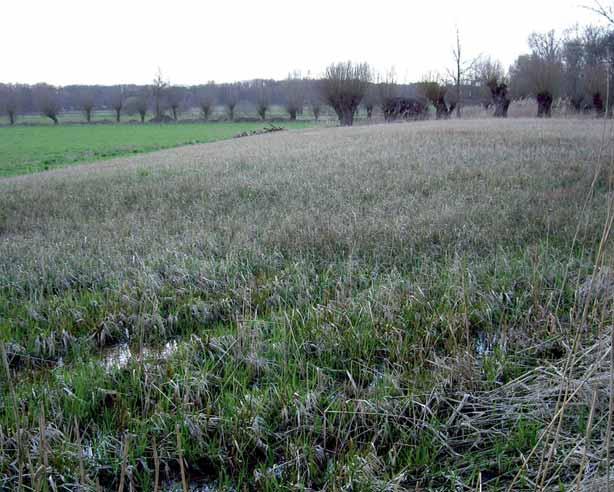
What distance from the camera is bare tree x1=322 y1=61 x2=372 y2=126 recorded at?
38.0 metres

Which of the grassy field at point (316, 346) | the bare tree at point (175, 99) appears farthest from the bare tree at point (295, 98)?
the grassy field at point (316, 346)

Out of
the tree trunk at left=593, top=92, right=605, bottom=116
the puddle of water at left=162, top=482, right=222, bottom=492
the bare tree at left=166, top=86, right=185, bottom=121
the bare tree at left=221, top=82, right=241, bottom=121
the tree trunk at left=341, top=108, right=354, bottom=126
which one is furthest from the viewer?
the bare tree at left=166, top=86, right=185, bottom=121

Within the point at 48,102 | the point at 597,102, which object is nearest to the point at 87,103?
the point at 48,102

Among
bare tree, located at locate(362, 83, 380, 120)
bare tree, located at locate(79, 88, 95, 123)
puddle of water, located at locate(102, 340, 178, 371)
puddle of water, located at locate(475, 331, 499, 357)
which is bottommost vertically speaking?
puddle of water, located at locate(102, 340, 178, 371)

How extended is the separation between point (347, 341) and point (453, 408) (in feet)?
2.81

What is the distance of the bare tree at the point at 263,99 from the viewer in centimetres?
6744

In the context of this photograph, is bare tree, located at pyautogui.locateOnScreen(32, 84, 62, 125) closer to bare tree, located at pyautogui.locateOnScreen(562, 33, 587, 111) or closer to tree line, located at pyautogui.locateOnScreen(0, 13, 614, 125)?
tree line, located at pyautogui.locateOnScreen(0, 13, 614, 125)

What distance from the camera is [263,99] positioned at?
6838cm

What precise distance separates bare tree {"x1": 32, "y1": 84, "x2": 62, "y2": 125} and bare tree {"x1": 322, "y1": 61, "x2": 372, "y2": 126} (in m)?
44.4

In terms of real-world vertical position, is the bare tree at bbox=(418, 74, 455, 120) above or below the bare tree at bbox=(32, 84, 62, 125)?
below

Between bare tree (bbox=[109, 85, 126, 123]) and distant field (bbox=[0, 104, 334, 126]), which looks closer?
distant field (bbox=[0, 104, 334, 126])

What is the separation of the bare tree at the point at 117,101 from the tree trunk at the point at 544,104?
54.8 m

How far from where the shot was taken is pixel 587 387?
95.6 inches

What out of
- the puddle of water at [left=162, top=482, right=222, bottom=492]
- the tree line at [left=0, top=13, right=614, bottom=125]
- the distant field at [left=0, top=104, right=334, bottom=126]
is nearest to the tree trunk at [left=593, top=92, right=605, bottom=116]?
the tree line at [left=0, top=13, right=614, bottom=125]
